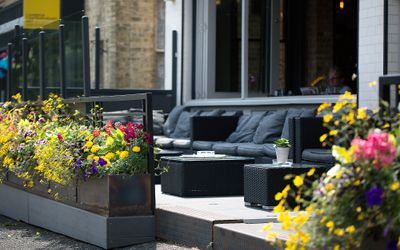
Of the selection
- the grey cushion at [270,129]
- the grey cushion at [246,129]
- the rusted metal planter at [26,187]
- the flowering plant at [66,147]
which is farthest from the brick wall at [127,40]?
the flowering plant at [66,147]

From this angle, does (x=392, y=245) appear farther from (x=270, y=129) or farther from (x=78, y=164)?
(x=270, y=129)

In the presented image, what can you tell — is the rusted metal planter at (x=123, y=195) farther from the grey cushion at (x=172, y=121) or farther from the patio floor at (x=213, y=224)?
the grey cushion at (x=172, y=121)

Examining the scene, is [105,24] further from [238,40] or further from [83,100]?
[83,100]

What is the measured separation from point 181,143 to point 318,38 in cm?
474

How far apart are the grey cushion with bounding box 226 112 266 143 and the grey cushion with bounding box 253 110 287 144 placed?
34 centimetres

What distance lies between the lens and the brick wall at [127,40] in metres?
26.0

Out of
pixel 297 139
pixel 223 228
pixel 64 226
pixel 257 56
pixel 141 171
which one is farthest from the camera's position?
pixel 257 56

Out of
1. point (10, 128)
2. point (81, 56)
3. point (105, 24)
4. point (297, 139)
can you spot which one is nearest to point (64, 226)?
point (10, 128)

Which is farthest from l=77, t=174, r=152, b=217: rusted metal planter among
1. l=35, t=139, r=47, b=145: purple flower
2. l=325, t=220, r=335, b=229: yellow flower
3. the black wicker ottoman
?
l=325, t=220, r=335, b=229: yellow flower

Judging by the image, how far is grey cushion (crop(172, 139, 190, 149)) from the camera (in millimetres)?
11773

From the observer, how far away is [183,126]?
510 inches

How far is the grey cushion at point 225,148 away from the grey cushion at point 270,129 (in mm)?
317

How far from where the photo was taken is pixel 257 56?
13633mm

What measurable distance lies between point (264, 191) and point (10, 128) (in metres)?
3.37
